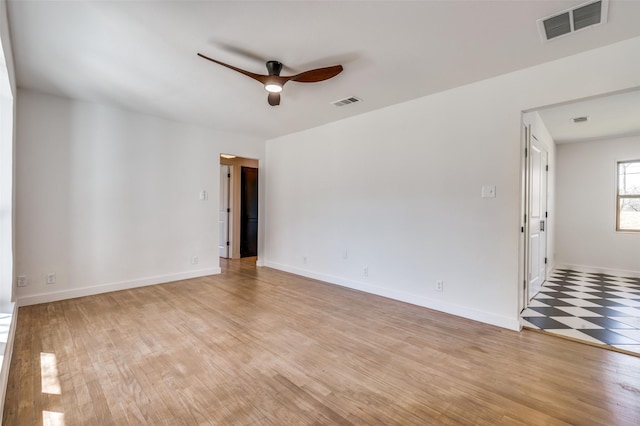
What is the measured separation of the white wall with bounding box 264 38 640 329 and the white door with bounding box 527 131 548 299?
1233mm

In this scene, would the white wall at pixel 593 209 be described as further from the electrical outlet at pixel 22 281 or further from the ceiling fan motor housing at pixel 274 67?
the electrical outlet at pixel 22 281

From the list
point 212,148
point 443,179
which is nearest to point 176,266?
point 212,148

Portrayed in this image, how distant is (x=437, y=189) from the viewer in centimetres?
339

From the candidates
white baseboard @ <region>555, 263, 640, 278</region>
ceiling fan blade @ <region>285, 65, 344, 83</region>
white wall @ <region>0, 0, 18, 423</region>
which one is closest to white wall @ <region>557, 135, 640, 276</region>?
white baseboard @ <region>555, 263, 640, 278</region>

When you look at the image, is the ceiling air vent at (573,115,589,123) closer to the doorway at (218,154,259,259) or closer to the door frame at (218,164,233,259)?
the doorway at (218,154,259,259)

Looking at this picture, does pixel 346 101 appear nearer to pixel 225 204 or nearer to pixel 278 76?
pixel 278 76

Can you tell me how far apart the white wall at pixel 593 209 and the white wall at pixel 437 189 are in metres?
3.98

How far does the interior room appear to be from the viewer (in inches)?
75.4

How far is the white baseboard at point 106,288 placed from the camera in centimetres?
341

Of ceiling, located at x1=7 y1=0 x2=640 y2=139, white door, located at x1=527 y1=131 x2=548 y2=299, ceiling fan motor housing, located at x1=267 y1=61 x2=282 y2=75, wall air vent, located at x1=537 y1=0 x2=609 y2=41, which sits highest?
ceiling, located at x1=7 y1=0 x2=640 y2=139

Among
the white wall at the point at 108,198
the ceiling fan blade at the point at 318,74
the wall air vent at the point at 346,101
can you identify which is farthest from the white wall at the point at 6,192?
the wall air vent at the point at 346,101

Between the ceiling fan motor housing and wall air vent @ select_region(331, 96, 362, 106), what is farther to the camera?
wall air vent @ select_region(331, 96, 362, 106)

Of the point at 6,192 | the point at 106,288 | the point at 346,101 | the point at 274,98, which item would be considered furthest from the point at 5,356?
the point at 346,101

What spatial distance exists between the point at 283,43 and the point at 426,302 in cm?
310
